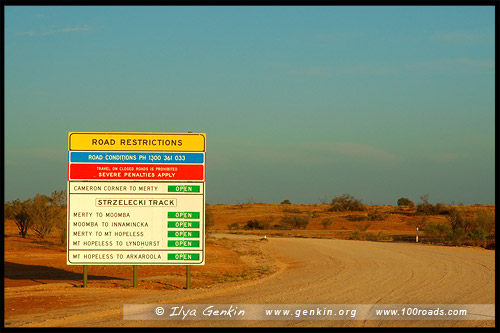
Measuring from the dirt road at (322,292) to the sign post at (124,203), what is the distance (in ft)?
3.23

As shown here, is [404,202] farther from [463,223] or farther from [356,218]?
[463,223]

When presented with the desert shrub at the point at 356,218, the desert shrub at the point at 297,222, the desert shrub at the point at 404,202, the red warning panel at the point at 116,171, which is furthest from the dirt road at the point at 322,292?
the desert shrub at the point at 404,202

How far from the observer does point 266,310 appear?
12312 mm

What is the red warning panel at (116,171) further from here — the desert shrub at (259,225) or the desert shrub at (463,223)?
the desert shrub at (259,225)

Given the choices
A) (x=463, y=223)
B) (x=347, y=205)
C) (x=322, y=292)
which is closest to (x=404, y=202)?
(x=347, y=205)

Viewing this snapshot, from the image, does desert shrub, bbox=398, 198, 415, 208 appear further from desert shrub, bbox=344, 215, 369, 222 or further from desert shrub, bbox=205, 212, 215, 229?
→ desert shrub, bbox=205, 212, 215, 229

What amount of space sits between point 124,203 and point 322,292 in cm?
549

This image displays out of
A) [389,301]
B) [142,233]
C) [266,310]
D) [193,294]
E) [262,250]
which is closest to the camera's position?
[266,310]

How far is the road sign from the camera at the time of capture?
16.1 m

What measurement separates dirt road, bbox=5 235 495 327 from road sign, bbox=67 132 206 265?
984 mm

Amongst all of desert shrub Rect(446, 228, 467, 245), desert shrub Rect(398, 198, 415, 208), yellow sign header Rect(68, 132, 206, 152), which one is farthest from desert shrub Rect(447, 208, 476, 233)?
desert shrub Rect(398, 198, 415, 208)

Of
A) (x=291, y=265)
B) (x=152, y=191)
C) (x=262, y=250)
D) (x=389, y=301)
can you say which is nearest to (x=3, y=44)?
(x=152, y=191)
